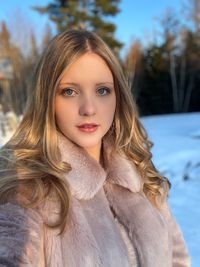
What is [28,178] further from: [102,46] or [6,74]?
[6,74]

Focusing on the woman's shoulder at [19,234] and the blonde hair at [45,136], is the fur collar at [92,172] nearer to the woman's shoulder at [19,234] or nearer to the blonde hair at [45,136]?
the blonde hair at [45,136]

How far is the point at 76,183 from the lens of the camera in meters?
1.25

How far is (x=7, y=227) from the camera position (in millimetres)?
1061

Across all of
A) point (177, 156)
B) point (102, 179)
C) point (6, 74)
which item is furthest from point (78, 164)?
point (6, 74)

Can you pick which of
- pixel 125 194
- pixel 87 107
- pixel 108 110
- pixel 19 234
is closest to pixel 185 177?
pixel 125 194

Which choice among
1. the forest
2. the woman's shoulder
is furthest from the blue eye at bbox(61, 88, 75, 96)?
the forest

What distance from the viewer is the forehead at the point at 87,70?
4.17ft

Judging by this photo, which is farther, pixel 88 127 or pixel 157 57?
pixel 157 57

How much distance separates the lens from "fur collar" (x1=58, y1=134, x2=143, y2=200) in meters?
1.25

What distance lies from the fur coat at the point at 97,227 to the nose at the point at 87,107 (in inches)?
4.8

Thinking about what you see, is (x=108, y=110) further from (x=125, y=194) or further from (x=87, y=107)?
(x=125, y=194)

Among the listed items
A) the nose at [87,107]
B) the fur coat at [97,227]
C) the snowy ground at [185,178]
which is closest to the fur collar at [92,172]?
the fur coat at [97,227]

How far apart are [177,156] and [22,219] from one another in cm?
665

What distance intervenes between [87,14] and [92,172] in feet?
77.9
